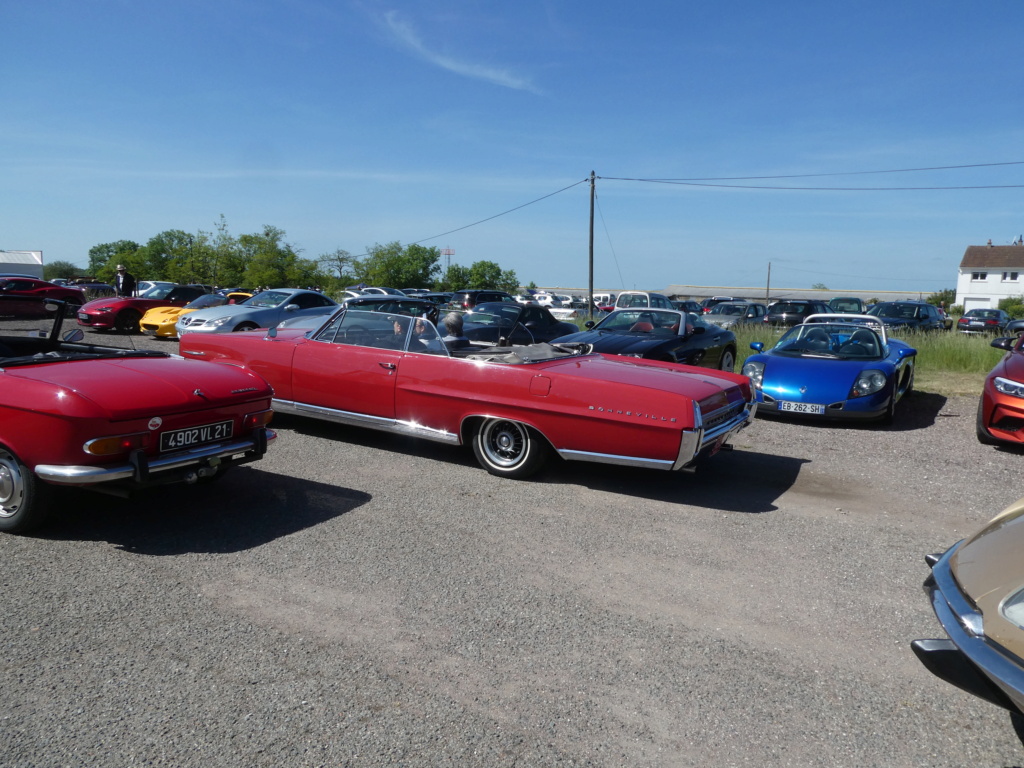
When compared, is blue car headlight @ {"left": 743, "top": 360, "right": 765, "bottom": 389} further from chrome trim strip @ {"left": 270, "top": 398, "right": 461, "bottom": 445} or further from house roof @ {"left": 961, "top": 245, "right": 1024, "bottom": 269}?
house roof @ {"left": 961, "top": 245, "right": 1024, "bottom": 269}

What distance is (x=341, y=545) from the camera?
4.35 m

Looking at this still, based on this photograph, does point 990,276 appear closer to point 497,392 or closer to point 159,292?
point 159,292

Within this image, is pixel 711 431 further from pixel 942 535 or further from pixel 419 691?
pixel 419 691

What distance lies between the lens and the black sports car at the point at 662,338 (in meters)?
9.98

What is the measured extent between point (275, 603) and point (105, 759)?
1180 mm

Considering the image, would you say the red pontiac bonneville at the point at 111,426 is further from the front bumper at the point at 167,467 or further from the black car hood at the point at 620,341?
the black car hood at the point at 620,341

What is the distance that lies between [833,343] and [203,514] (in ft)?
25.4

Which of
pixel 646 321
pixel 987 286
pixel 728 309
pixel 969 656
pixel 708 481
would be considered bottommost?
pixel 987 286

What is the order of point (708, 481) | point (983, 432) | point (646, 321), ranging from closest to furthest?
point (708, 481) < point (983, 432) < point (646, 321)

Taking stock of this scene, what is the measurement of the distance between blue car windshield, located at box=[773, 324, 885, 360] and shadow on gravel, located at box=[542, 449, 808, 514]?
9.74 ft

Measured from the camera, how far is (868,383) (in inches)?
328

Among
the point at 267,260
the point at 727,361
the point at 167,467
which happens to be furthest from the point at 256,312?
the point at 267,260

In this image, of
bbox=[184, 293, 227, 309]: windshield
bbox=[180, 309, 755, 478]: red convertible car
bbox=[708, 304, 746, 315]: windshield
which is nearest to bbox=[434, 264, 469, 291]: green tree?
bbox=[708, 304, 746, 315]: windshield

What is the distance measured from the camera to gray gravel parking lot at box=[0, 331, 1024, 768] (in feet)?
8.46
